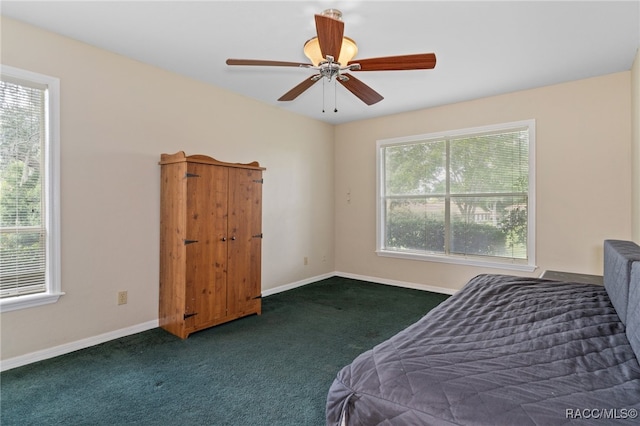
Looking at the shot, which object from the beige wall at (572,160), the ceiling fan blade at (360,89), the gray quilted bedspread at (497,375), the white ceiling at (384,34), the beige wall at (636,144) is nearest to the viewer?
A: the gray quilted bedspread at (497,375)

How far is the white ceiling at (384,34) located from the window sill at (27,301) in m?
2.09

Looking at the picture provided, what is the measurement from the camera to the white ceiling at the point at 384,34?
7.58 feet

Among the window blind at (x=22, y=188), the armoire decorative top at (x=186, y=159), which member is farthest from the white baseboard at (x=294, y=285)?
the window blind at (x=22, y=188)

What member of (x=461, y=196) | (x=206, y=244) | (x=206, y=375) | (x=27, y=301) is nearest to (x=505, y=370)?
(x=206, y=375)

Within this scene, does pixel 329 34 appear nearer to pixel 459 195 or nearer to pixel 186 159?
pixel 186 159

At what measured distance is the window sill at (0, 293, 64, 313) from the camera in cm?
243

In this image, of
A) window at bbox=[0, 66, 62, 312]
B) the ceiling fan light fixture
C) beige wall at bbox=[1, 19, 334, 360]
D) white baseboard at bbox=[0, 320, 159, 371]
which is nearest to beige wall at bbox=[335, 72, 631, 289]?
the ceiling fan light fixture

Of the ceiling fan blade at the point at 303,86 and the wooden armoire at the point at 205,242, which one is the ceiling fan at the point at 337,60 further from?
the wooden armoire at the point at 205,242

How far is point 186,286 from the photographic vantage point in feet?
10.0

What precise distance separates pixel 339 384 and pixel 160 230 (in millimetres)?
2763

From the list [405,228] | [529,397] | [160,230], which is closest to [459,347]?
[529,397]

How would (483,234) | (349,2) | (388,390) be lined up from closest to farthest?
(388,390)
(349,2)
(483,234)

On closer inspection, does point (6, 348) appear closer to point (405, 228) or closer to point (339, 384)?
point (339, 384)

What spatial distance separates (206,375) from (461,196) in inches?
145
